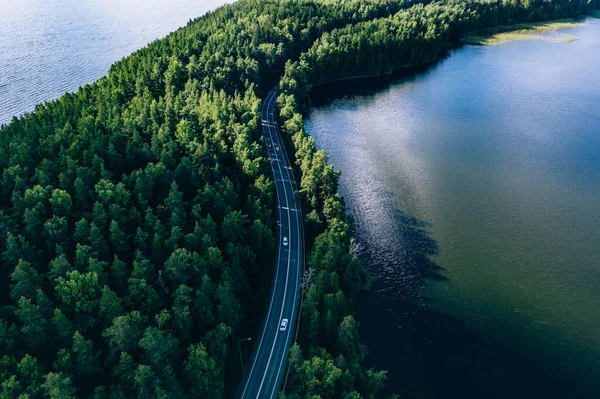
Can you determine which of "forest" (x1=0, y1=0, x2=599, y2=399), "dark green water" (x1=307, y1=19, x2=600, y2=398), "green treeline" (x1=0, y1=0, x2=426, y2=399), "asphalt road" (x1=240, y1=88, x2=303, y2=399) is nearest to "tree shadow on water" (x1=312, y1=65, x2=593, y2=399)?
"dark green water" (x1=307, y1=19, x2=600, y2=398)

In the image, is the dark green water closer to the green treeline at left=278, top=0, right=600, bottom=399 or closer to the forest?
the green treeline at left=278, top=0, right=600, bottom=399

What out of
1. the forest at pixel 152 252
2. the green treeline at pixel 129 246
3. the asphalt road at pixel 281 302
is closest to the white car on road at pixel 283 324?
the asphalt road at pixel 281 302

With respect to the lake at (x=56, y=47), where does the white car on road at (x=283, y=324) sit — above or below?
below

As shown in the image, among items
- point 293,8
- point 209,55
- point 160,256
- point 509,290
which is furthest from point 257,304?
point 293,8

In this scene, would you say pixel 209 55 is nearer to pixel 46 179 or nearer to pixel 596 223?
pixel 46 179

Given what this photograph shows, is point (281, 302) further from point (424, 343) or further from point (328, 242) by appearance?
point (424, 343)

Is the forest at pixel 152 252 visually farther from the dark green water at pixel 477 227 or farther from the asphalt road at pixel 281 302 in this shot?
the dark green water at pixel 477 227

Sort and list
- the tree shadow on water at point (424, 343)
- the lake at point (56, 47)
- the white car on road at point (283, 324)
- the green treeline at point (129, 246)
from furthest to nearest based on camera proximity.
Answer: the lake at point (56, 47) → the white car on road at point (283, 324) → the tree shadow on water at point (424, 343) → the green treeline at point (129, 246)

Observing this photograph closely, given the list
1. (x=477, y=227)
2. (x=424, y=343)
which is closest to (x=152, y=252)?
(x=424, y=343)
